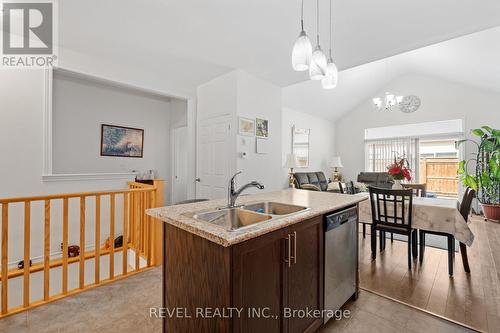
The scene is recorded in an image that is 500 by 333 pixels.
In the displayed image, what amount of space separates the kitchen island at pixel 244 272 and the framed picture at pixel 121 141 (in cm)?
334

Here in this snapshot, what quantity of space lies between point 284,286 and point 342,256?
2.32ft

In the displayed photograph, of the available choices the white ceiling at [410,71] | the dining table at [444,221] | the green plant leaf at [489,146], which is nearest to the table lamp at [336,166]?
the white ceiling at [410,71]

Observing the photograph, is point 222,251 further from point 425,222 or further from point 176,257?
point 425,222

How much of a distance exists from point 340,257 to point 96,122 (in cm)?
432

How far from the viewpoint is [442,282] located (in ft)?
7.41

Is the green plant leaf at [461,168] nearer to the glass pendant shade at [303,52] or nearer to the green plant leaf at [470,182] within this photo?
the green plant leaf at [470,182]

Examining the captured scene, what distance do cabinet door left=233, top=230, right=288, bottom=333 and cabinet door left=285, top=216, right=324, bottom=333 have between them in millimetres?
87

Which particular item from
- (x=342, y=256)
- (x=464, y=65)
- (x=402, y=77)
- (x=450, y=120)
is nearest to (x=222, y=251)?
(x=342, y=256)

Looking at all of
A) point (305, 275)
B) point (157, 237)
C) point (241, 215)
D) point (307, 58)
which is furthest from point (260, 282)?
point (157, 237)

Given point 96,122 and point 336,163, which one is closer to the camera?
point 96,122

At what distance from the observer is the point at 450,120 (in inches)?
230

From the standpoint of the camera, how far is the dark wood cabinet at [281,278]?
110cm

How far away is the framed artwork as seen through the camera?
6309 mm

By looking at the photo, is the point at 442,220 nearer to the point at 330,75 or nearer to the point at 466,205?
the point at 466,205
